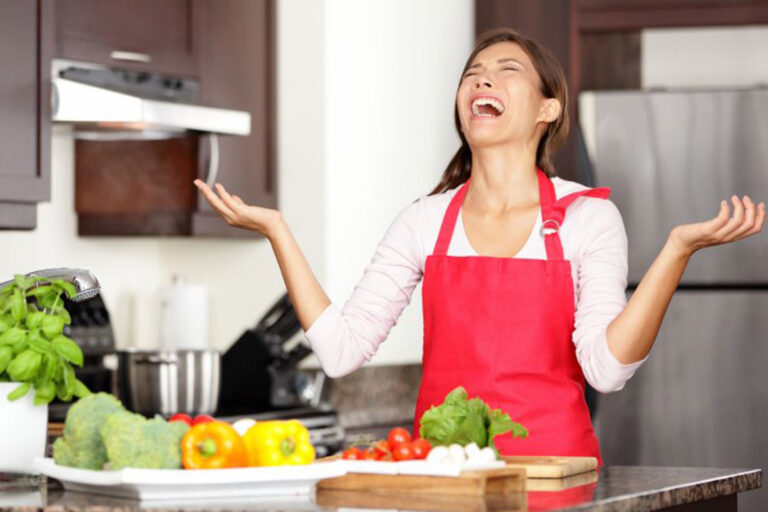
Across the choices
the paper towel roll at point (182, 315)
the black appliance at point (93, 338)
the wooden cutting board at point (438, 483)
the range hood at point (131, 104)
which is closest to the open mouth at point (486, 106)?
the wooden cutting board at point (438, 483)

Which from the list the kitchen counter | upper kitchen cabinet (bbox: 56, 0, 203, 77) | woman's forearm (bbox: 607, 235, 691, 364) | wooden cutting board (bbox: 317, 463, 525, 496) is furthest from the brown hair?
upper kitchen cabinet (bbox: 56, 0, 203, 77)

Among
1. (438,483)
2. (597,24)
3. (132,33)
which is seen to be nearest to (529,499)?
(438,483)

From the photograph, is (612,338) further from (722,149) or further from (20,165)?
(722,149)

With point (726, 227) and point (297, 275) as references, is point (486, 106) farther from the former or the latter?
point (726, 227)

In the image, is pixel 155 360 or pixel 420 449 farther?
pixel 155 360

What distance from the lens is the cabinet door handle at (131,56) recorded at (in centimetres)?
370

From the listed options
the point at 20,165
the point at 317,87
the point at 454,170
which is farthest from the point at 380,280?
the point at 317,87

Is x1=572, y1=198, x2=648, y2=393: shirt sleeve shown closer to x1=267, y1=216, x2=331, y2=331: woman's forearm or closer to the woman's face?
the woman's face

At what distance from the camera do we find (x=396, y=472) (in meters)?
1.81

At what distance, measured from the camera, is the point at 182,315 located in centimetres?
421

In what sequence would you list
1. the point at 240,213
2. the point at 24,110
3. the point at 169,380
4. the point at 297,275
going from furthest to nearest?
the point at 169,380 < the point at 24,110 < the point at 297,275 < the point at 240,213

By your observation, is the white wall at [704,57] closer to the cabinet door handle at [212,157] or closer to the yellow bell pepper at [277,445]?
the cabinet door handle at [212,157]

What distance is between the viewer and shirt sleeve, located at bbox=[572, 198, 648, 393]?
2311 mm

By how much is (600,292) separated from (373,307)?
41cm
